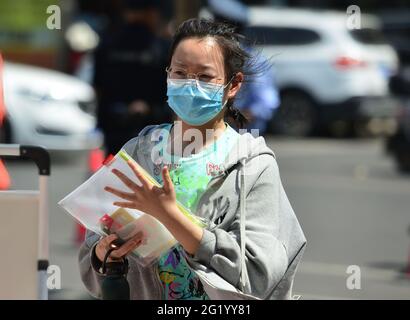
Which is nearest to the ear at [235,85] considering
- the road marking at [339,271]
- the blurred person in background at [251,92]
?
the blurred person in background at [251,92]

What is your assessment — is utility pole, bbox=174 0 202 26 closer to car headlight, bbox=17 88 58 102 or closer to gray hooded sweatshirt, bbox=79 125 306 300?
gray hooded sweatshirt, bbox=79 125 306 300

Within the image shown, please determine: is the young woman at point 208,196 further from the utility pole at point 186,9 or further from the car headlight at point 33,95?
the car headlight at point 33,95

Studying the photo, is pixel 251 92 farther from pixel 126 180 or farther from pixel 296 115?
pixel 296 115

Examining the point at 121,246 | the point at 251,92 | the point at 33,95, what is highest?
the point at 251,92

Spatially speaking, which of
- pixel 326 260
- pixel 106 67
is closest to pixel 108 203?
pixel 106 67

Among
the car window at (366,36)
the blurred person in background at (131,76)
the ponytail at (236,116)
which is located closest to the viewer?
the ponytail at (236,116)

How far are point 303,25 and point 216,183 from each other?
17.3m

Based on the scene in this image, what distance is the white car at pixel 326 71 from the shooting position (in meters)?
19.4

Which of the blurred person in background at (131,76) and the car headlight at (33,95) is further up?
the blurred person in background at (131,76)

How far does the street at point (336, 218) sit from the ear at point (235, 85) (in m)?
2.13

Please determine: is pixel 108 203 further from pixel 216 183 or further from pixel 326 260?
pixel 326 260

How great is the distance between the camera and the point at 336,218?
10953 mm

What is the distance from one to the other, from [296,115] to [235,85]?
671 inches

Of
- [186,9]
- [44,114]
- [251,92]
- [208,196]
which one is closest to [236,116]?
[208,196]
